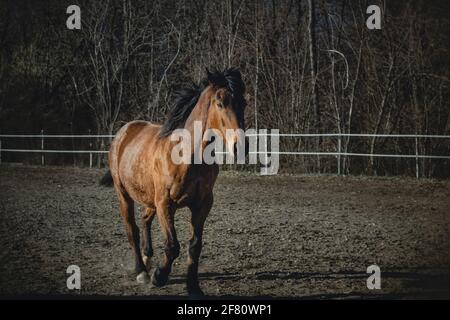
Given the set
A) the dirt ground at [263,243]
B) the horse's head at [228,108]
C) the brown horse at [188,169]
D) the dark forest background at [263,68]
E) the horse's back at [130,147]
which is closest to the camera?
the horse's head at [228,108]

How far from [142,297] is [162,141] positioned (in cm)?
152

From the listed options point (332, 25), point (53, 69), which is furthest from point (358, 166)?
point (53, 69)

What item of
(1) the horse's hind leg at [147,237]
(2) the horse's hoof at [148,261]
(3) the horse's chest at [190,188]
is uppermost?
(3) the horse's chest at [190,188]

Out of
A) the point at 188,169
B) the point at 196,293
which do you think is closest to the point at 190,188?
the point at 188,169

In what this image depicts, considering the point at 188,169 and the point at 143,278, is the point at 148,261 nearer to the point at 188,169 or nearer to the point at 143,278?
the point at 143,278

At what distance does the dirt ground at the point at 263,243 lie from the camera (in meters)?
5.21

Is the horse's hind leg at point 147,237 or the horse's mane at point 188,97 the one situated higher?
the horse's mane at point 188,97

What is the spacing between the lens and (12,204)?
418 inches

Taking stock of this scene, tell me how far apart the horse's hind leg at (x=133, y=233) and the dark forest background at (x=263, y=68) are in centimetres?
1081

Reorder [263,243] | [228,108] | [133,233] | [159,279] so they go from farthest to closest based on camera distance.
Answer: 1. [263,243]
2. [133,233]
3. [159,279]
4. [228,108]

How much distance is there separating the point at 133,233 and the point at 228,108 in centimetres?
226

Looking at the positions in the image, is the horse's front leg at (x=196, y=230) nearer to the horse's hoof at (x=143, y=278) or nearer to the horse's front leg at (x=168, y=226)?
the horse's front leg at (x=168, y=226)

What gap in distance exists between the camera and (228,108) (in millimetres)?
4496

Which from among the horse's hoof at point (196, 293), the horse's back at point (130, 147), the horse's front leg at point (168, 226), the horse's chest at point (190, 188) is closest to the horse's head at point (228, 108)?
the horse's chest at point (190, 188)
